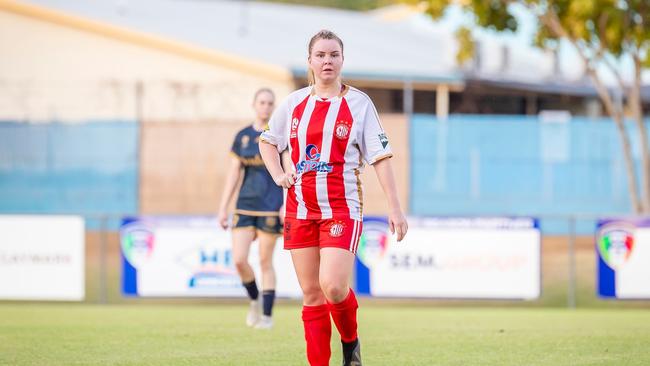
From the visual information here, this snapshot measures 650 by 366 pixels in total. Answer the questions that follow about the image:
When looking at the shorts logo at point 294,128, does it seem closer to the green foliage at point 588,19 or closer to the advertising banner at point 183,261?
the advertising banner at point 183,261

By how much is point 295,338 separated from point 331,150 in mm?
3991

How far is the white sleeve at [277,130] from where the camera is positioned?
25.9 ft

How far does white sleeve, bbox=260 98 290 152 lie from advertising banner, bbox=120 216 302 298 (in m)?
8.92

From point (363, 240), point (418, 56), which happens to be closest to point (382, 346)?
point (363, 240)

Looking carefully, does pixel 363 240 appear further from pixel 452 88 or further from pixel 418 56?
pixel 418 56

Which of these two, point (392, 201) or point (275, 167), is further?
point (275, 167)

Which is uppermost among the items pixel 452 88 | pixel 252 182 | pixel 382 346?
pixel 452 88

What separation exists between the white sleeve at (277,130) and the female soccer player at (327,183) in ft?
0.33

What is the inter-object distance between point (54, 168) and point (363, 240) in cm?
1141

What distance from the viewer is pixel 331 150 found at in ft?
24.9

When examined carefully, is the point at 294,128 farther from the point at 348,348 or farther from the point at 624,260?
the point at 624,260

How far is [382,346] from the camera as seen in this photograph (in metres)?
10.7

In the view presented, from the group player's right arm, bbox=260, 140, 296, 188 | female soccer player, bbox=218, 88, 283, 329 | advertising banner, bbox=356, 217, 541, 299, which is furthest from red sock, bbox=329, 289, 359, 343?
advertising banner, bbox=356, 217, 541, 299

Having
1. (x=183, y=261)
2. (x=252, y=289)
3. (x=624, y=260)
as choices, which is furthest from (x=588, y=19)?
(x=252, y=289)
